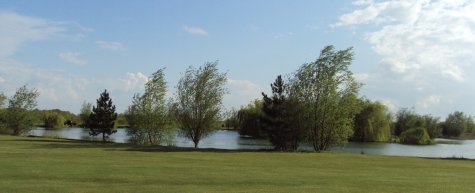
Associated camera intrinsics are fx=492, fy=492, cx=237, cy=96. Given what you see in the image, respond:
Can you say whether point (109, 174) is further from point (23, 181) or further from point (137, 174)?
point (23, 181)

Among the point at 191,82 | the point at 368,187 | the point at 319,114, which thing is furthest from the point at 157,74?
the point at 368,187

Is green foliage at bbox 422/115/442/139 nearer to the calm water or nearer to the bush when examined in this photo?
the bush

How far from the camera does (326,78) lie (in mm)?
44656

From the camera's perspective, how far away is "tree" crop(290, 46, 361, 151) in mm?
44469

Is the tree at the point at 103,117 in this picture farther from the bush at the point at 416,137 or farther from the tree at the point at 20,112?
the bush at the point at 416,137

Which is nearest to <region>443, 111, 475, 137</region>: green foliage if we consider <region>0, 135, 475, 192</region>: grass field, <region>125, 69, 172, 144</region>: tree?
<region>125, 69, 172, 144</region>: tree

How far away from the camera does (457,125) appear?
413 ft

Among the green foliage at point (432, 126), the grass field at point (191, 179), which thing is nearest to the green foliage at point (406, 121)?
the green foliage at point (432, 126)

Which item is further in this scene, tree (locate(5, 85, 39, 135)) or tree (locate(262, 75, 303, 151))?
tree (locate(5, 85, 39, 135))

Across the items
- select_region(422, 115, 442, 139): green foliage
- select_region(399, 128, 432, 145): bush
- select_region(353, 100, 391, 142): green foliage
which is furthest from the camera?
select_region(422, 115, 442, 139): green foliage

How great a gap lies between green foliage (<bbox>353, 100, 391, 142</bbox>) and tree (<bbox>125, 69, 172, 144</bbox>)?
31.7 metres

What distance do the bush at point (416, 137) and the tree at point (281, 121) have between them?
42560mm

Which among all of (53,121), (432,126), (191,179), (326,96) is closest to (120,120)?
(53,121)

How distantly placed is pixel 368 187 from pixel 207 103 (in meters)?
36.7
